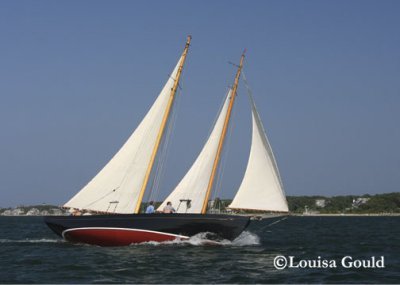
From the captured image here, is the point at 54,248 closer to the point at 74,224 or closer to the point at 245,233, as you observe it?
the point at 74,224

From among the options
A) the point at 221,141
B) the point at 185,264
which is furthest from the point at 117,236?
the point at 221,141

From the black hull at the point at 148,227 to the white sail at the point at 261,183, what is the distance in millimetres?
1024

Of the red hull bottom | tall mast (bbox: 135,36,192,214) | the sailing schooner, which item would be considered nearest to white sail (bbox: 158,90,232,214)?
the sailing schooner

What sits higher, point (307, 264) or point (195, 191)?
point (195, 191)

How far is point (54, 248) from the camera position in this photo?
3250 centimetres

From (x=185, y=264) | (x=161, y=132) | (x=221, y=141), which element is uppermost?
(x=161, y=132)

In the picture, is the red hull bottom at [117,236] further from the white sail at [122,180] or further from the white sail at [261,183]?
the white sail at [261,183]

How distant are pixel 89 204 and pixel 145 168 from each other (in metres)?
3.61

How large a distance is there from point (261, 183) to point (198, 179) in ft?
15.0

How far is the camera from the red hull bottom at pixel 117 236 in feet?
103

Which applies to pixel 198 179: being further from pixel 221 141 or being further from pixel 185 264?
pixel 185 264

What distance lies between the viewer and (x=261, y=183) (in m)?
32.0

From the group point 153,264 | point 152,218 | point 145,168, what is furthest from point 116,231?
point 153,264

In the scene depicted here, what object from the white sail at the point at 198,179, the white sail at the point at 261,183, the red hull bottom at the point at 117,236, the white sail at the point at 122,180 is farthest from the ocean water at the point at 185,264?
the white sail at the point at 198,179
